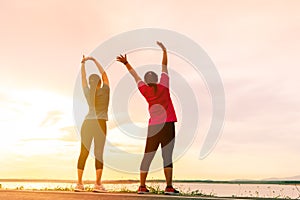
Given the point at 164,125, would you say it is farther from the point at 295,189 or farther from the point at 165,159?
the point at 295,189

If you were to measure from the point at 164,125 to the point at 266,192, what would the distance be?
2664 mm

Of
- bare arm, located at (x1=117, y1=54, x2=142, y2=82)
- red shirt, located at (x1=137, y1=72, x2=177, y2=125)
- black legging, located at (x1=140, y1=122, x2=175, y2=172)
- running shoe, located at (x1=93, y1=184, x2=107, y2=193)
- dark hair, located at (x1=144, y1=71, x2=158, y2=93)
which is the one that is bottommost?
running shoe, located at (x1=93, y1=184, x2=107, y2=193)

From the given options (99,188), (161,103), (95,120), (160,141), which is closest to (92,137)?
(95,120)

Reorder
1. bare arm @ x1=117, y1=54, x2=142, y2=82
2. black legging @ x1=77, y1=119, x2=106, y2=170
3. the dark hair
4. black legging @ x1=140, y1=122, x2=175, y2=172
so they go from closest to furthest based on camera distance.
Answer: black legging @ x1=140, y1=122, x2=175, y2=172, the dark hair, bare arm @ x1=117, y1=54, x2=142, y2=82, black legging @ x1=77, y1=119, x2=106, y2=170

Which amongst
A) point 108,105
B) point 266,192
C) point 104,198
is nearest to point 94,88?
point 108,105

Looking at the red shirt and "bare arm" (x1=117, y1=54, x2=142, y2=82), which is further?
"bare arm" (x1=117, y1=54, x2=142, y2=82)

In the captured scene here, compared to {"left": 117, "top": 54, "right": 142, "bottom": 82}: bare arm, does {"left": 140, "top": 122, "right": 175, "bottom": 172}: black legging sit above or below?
below

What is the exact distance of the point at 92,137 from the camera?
Result: 10734 millimetres

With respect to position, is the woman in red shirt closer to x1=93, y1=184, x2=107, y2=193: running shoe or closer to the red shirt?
the red shirt

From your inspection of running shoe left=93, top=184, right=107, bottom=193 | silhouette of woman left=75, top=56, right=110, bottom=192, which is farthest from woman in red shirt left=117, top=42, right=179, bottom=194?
silhouette of woman left=75, top=56, right=110, bottom=192

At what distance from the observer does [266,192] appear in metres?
9.61

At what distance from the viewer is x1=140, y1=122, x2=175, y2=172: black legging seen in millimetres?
9477

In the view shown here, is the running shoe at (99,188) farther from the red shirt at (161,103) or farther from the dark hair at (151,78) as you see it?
the dark hair at (151,78)

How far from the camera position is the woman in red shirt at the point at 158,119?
9.48 meters
